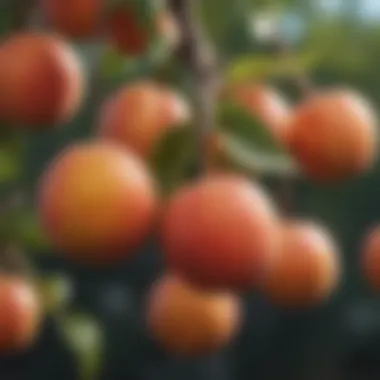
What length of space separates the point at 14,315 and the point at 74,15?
155 millimetres

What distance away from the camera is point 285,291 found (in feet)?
1.48

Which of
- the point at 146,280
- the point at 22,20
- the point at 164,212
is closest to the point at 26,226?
the point at 22,20

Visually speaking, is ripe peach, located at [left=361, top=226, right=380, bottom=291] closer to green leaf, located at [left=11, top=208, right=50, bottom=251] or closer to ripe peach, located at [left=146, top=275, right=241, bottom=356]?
ripe peach, located at [left=146, top=275, right=241, bottom=356]

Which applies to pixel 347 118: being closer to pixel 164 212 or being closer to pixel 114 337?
pixel 164 212

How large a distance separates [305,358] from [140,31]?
4.88 ft

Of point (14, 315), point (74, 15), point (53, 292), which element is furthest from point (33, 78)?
point (53, 292)

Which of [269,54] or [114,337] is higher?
[269,54]

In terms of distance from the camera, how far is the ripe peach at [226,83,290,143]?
425 millimetres

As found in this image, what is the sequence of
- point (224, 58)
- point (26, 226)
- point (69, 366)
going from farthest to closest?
point (69, 366), point (26, 226), point (224, 58)

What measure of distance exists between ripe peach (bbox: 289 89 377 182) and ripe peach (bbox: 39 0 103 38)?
8 centimetres

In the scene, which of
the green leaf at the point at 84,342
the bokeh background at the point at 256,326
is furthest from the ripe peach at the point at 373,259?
the bokeh background at the point at 256,326

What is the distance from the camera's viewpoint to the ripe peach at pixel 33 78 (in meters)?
0.41

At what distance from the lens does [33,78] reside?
41cm

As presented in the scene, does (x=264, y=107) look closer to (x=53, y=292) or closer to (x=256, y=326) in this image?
(x=53, y=292)
